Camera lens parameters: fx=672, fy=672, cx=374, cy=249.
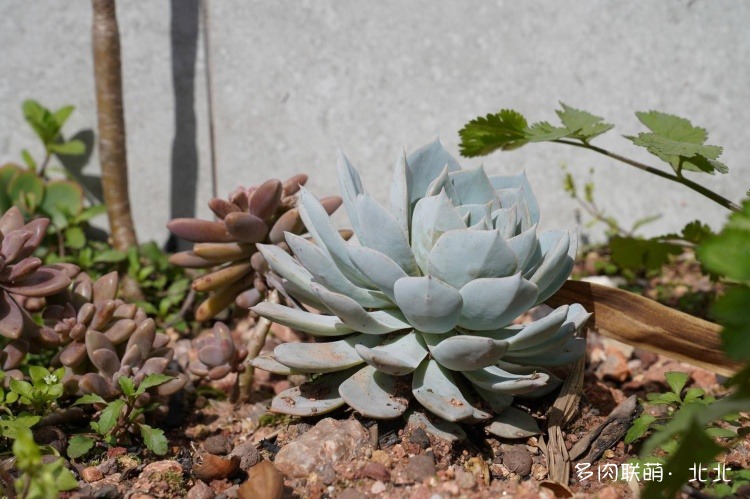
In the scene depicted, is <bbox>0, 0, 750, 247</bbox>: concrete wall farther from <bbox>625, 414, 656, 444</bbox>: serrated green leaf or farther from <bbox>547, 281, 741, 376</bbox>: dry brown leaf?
<bbox>625, 414, 656, 444</bbox>: serrated green leaf

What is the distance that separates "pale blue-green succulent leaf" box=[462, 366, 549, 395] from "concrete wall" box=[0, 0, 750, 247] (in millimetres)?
1131

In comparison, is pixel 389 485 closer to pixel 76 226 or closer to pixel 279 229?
pixel 279 229

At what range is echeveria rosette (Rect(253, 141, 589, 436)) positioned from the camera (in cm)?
120

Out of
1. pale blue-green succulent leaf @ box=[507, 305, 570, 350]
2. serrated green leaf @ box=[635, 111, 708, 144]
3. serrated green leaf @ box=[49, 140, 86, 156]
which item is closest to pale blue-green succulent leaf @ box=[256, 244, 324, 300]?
pale blue-green succulent leaf @ box=[507, 305, 570, 350]

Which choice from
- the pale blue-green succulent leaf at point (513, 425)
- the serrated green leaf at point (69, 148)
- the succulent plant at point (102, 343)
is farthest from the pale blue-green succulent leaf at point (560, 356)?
the serrated green leaf at point (69, 148)

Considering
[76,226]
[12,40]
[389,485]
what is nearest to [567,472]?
[389,485]

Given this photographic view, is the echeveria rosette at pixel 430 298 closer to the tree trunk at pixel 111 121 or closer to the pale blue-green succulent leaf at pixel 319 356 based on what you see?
the pale blue-green succulent leaf at pixel 319 356

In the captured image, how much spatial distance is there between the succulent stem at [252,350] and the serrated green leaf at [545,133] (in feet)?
2.35

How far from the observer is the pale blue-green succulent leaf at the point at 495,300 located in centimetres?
117

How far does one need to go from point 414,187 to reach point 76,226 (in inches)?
52.0

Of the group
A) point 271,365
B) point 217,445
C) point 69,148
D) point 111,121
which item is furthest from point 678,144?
point 69,148

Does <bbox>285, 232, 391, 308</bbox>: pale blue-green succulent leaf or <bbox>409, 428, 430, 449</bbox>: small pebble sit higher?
<bbox>285, 232, 391, 308</bbox>: pale blue-green succulent leaf

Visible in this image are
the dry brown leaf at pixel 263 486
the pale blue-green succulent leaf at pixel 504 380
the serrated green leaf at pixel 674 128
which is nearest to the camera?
the dry brown leaf at pixel 263 486

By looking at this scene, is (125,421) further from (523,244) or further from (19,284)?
(523,244)
